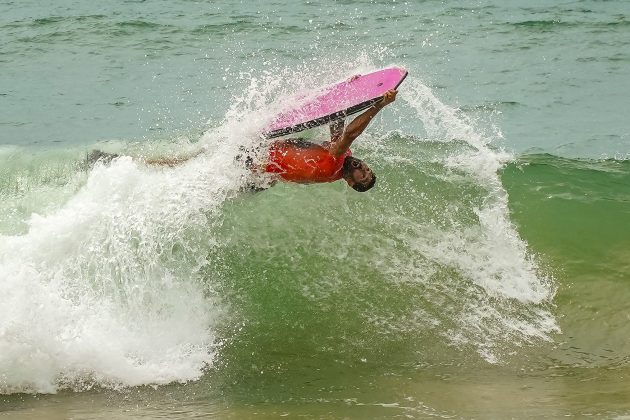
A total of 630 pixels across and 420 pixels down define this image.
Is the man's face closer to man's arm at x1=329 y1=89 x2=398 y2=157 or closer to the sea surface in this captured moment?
man's arm at x1=329 y1=89 x2=398 y2=157

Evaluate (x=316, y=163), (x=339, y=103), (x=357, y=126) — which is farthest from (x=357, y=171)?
(x=339, y=103)

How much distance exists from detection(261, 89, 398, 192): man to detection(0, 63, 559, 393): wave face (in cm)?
30

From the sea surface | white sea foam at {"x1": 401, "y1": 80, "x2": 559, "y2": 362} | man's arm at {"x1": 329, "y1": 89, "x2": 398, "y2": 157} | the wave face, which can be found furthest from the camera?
white sea foam at {"x1": 401, "y1": 80, "x2": 559, "y2": 362}

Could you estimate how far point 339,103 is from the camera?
7.41 meters

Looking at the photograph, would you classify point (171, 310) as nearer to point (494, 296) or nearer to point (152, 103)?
point (494, 296)

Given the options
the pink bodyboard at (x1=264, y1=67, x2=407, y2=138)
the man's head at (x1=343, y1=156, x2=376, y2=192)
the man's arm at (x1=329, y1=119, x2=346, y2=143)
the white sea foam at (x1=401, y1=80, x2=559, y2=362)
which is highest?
the pink bodyboard at (x1=264, y1=67, x2=407, y2=138)

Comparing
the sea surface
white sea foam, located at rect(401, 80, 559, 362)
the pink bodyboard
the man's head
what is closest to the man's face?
the man's head

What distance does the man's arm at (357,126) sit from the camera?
6902mm

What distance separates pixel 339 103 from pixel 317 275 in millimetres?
1733

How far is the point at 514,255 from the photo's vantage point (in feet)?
27.7

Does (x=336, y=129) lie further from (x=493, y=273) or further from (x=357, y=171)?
(x=493, y=273)

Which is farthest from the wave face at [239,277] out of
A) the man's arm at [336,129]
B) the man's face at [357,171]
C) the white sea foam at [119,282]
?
the man's face at [357,171]

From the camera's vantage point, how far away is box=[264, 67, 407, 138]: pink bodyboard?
7156mm

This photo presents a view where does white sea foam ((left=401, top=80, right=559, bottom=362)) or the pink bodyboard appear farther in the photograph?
white sea foam ((left=401, top=80, right=559, bottom=362))
